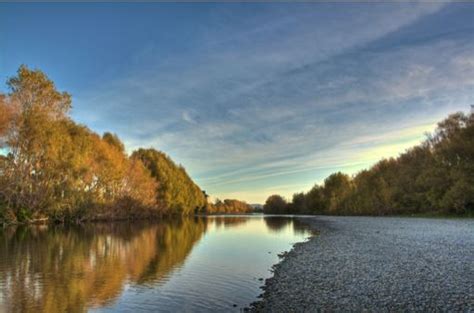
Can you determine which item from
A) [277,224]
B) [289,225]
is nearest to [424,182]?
[289,225]

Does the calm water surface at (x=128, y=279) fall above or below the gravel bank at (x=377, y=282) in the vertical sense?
below

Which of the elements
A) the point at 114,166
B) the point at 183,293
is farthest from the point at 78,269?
the point at 114,166

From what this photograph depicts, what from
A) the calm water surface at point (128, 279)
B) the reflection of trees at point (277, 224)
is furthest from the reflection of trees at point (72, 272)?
the reflection of trees at point (277, 224)

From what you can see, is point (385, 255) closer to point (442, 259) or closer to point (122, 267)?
point (442, 259)

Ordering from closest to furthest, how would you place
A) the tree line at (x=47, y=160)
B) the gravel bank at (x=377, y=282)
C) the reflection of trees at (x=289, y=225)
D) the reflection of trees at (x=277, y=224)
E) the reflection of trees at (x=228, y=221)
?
the gravel bank at (x=377, y=282) < the tree line at (x=47, y=160) < the reflection of trees at (x=289, y=225) < the reflection of trees at (x=277, y=224) < the reflection of trees at (x=228, y=221)

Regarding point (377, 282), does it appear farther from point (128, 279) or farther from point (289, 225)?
point (289, 225)

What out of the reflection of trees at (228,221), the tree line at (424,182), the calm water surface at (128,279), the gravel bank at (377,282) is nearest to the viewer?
the gravel bank at (377,282)

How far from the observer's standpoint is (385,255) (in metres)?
21.6

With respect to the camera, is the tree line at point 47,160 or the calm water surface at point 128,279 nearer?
the calm water surface at point 128,279

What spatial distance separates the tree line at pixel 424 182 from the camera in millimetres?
63688

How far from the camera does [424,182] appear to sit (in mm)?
76438

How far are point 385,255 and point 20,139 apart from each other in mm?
55479

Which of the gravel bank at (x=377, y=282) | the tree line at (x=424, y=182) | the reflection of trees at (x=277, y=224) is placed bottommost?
the reflection of trees at (x=277, y=224)

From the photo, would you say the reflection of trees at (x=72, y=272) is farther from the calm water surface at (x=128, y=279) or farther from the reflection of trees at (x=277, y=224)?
the reflection of trees at (x=277, y=224)
